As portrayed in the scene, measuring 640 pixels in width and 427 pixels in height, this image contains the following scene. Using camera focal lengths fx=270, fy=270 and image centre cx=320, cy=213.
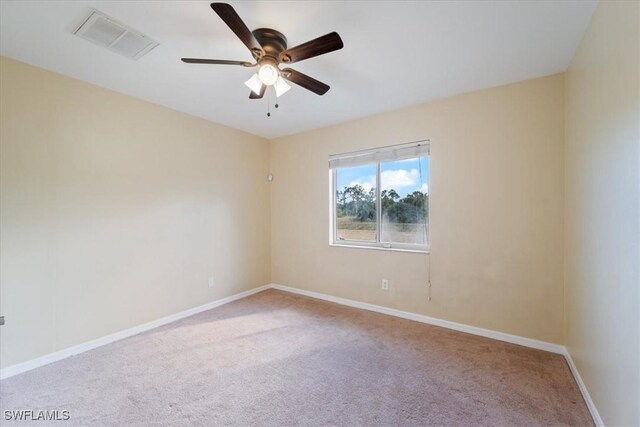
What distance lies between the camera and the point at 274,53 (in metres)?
1.80

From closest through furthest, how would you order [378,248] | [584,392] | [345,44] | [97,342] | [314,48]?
1. [314,48]
2. [584,392]
3. [345,44]
4. [97,342]
5. [378,248]

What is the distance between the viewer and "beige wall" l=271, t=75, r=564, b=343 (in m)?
2.36

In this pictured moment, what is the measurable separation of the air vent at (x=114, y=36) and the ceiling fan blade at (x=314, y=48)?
1.01 m

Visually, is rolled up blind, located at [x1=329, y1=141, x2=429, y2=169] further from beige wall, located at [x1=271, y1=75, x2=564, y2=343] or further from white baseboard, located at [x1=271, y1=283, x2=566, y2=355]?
white baseboard, located at [x1=271, y1=283, x2=566, y2=355]

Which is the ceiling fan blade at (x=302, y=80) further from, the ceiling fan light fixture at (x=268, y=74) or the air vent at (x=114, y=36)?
the air vent at (x=114, y=36)

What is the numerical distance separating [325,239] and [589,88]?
289 centimetres

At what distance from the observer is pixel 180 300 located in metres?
3.17

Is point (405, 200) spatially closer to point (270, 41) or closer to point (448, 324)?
point (448, 324)

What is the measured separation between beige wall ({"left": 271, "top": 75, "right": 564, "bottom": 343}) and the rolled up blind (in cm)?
8

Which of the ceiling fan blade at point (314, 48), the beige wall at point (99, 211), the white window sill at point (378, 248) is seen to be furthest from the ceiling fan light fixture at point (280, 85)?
the white window sill at point (378, 248)

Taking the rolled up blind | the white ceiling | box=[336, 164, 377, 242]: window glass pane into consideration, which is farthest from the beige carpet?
the white ceiling

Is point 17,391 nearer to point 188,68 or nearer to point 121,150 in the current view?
point 121,150

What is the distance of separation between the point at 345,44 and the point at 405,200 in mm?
1896

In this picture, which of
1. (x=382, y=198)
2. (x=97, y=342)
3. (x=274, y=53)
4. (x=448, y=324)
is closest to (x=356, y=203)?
(x=382, y=198)
